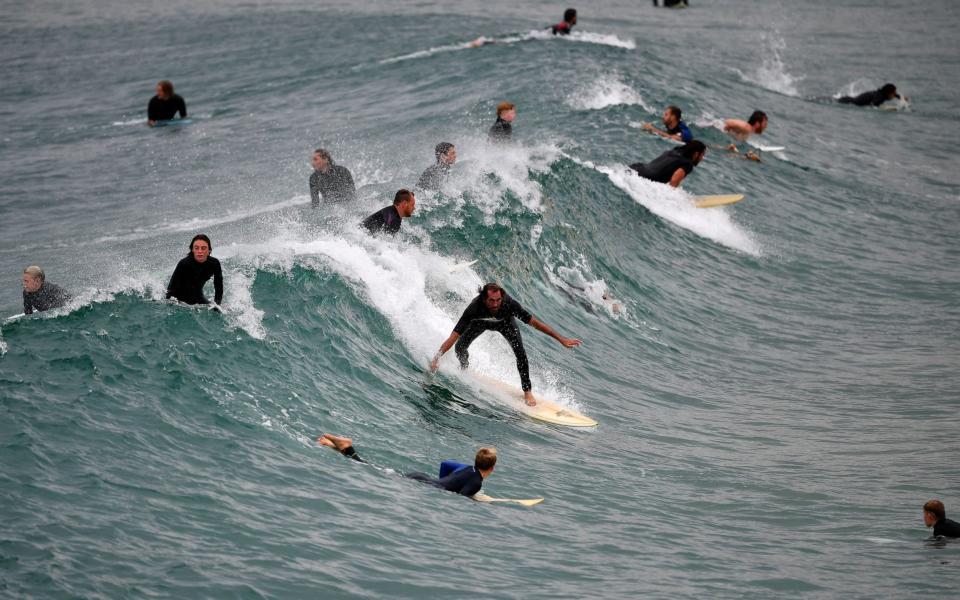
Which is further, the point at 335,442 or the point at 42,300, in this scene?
the point at 42,300

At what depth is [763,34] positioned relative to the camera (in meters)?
45.0

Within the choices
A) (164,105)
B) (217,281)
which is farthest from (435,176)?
(164,105)

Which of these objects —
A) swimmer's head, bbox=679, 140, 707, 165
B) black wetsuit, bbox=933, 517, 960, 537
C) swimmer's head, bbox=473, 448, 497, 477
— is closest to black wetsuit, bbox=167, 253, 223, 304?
swimmer's head, bbox=473, 448, 497, 477

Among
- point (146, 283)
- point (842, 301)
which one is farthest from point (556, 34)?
point (146, 283)

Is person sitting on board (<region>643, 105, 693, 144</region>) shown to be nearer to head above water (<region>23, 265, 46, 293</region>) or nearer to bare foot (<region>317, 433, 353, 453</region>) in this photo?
head above water (<region>23, 265, 46, 293</region>)

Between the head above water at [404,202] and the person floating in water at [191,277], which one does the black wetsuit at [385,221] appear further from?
the person floating in water at [191,277]

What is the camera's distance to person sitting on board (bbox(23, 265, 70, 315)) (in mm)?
12664

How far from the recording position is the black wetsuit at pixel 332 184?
1722cm

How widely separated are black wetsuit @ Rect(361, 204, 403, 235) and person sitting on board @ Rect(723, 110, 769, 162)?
43.8 ft

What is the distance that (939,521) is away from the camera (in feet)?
32.7

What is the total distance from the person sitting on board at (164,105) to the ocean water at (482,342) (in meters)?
0.66

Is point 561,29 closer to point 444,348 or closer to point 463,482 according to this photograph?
point 444,348

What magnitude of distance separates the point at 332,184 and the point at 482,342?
468 centimetres

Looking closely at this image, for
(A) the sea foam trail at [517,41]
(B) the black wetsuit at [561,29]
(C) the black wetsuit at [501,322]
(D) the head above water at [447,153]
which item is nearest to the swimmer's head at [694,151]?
(D) the head above water at [447,153]
